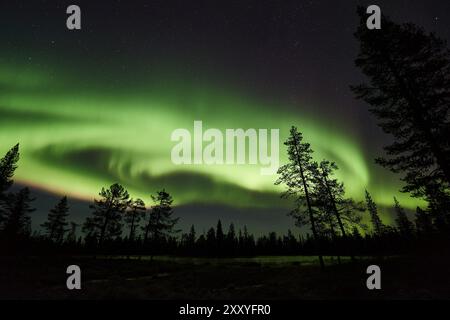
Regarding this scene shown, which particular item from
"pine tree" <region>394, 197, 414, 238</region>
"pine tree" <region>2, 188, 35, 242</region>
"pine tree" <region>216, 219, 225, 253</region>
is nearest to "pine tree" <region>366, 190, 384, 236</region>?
"pine tree" <region>394, 197, 414, 238</region>

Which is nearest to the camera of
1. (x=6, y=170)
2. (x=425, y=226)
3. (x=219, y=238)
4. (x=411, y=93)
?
(x=411, y=93)

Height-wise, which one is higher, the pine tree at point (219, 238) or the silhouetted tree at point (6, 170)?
the silhouetted tree at point (6, 170)

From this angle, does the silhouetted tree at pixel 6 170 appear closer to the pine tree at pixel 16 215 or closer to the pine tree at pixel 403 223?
the pine tree at pixel 16 215

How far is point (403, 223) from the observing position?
72125 mm

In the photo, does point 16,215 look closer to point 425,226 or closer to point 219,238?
point 219,238

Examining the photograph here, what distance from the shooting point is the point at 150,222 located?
129 feet

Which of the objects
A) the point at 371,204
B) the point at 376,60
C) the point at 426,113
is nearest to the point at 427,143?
the point at 426,113

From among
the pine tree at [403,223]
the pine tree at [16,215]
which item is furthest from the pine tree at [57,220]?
the pine tree at [403,223]

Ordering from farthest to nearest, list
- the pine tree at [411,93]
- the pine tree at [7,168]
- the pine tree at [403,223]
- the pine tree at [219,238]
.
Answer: the pine tree at [219,238], the pine tree at [403,223], the pine tree at [7,168], the pine tree at [411,93]

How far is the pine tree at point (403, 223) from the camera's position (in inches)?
2623

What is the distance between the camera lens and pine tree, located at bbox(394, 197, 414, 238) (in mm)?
66631

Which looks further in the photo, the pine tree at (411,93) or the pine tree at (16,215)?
the pine tree at (16,215)

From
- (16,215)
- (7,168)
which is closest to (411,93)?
(7,168)
